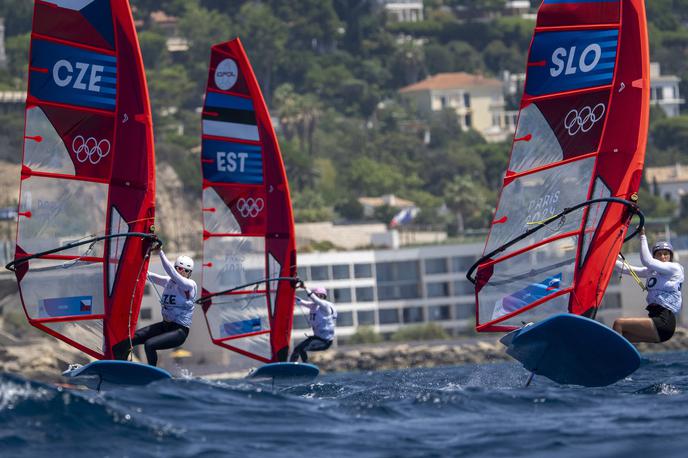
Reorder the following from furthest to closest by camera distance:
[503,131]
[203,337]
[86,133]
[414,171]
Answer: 1. [503,131]
2. [414,171]
3. [203,337]
4. [86,133]

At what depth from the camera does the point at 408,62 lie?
478ft

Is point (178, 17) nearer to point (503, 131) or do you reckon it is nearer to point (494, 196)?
point (503, 131)

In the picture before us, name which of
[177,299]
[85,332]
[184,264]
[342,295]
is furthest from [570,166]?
[342,295]

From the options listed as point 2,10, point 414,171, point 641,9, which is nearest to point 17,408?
point 641,9

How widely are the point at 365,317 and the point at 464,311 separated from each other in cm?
484

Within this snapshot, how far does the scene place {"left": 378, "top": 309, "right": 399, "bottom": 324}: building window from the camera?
7494 cm

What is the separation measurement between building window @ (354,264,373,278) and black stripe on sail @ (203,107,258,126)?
4821 cm

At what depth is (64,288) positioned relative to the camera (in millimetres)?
18781

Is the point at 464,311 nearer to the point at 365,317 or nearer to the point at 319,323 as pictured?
the point at 365,317

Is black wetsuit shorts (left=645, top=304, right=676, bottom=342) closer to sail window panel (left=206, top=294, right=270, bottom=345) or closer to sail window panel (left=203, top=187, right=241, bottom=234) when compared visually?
sail window panel (left=206, top=294, right=270, bottom=345)

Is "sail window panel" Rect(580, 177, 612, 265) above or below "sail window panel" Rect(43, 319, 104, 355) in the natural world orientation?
above

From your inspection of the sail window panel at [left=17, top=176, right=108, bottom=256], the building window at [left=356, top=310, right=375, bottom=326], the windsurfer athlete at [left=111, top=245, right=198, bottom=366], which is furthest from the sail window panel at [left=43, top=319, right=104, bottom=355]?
the building window at [left=356, top=310, right=375, bottom=326]

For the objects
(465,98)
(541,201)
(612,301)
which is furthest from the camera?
(465,98)

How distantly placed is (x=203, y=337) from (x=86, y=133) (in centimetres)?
4764
